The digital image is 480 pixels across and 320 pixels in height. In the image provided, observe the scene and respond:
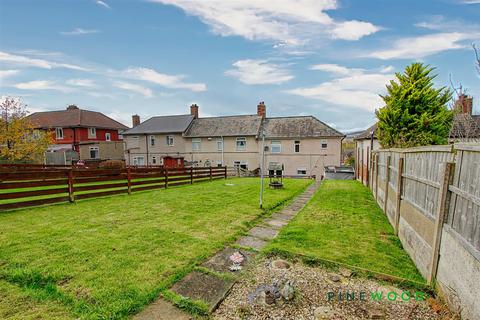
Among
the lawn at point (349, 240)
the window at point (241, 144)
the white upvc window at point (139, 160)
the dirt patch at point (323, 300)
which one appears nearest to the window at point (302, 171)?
the window at point (241, 144)

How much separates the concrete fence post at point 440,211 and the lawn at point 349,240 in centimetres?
35

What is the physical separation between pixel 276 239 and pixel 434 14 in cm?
1133

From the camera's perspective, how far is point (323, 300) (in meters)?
2.62

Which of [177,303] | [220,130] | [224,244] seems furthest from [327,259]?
[220,130]

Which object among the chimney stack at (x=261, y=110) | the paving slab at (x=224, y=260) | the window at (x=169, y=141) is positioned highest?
the chimney stack at (x=261, y=110)

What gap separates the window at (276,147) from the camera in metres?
25.1

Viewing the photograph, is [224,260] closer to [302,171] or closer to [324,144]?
[302,171]

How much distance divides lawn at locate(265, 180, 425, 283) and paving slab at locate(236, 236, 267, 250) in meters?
0.20

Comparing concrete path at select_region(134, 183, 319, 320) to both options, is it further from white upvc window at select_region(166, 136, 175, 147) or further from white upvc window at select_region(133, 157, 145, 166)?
white upvc window at select_region(133, 157, 145, 166)

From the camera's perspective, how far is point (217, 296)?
2.69 metres

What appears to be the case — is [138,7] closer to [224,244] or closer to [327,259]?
[224,244]

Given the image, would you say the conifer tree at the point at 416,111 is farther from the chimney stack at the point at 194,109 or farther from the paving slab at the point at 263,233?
the chimney stack at the point at 194,109

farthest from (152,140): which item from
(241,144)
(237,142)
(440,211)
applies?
(440,211)

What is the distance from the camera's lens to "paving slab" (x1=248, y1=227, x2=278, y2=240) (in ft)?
15.9
